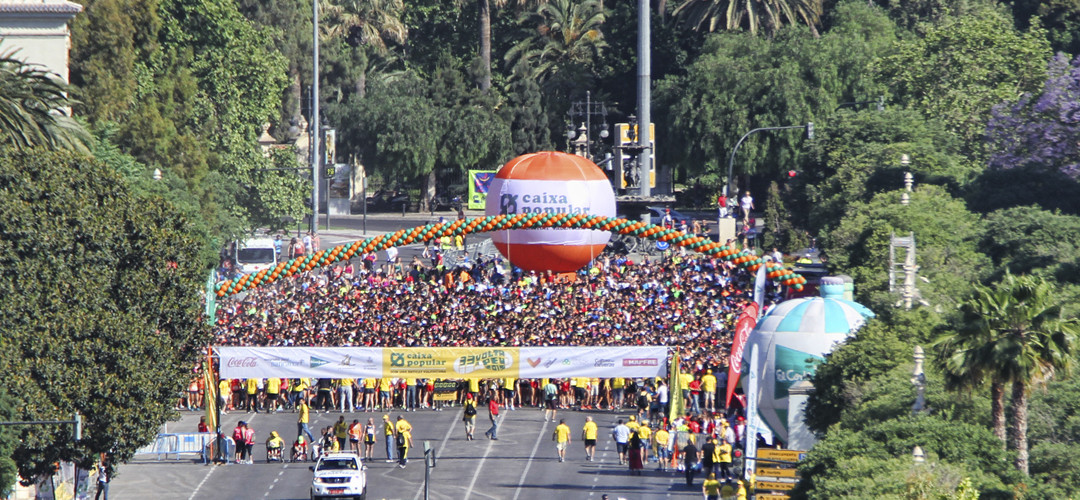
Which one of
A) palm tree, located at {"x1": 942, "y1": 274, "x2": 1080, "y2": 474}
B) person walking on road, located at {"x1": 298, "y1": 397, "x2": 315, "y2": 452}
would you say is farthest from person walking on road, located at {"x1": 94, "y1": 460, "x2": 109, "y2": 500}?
palm tree, located at {"x1": 942, "y1": 274, "x2": 1080, "y2": 474}

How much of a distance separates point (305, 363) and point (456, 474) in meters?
8.00

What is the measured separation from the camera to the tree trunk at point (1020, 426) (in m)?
26.7

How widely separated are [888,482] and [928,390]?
6332mm

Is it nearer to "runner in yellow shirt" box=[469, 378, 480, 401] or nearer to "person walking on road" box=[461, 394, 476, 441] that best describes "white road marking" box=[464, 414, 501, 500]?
"person walking on road" box=[461, 394, 476, 441]

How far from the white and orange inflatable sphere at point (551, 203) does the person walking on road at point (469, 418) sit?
1194cm

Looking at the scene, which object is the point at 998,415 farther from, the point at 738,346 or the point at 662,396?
the point at 662,396

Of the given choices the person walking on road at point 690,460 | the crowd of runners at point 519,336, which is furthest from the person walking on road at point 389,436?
the person walking on road at point 690,460

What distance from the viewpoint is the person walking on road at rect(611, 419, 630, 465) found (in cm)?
3781

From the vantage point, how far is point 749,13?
87.1m

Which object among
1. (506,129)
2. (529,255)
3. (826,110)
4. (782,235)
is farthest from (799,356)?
(506,129)

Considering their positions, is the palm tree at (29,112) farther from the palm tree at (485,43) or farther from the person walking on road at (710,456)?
the palm tree at (485,43)

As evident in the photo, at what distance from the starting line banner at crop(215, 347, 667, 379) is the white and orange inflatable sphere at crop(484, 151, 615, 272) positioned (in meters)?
8.93

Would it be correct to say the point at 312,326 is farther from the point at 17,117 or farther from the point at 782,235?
the point at 782,235

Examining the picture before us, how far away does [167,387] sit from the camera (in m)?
34.6
